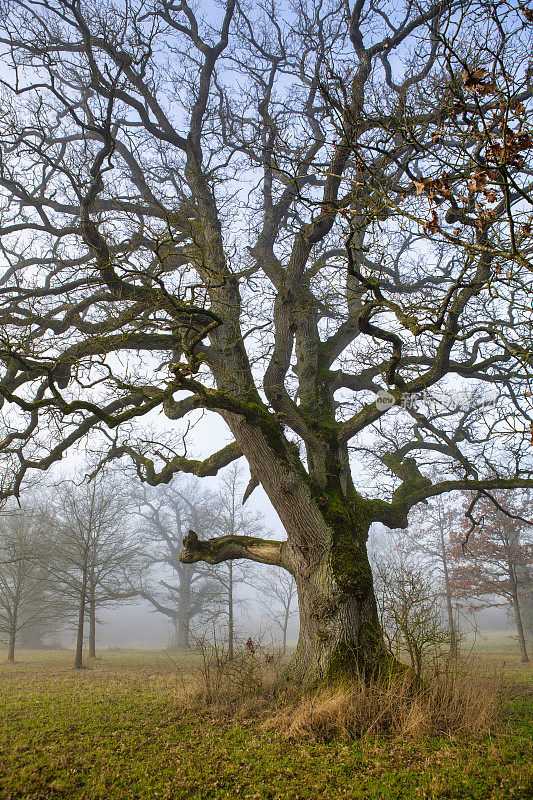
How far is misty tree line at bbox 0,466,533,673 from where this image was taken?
20.3ft

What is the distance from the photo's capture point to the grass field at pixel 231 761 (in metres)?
3.50

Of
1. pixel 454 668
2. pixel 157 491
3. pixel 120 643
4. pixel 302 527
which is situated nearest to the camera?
pixel 454 668

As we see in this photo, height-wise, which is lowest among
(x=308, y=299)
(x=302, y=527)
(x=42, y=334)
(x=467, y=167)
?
(x=302, y=527)

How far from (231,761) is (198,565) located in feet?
75.3

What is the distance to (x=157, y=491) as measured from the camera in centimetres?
2986

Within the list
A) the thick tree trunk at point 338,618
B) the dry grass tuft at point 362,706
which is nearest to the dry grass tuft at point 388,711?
the dry grass tuft at point 362,706

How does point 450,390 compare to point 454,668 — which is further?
point 450,390

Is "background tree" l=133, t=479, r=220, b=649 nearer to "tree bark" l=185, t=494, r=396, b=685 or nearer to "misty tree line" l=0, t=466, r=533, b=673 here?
"misty tree line" l=0, t=466, r=533, b=673

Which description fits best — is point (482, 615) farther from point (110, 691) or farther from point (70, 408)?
point (70, 408)

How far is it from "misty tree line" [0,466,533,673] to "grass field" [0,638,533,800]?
4.12ft

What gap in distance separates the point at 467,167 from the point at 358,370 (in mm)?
6472

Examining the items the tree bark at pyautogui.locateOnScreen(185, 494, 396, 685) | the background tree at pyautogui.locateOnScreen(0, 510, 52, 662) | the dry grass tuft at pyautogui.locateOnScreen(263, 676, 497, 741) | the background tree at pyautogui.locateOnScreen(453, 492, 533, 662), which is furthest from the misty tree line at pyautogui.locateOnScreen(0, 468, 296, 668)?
the background tree at pyautogui.locateOnScreen(453, 492, 533, 662)

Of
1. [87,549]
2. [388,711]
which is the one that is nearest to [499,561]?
[388,711]

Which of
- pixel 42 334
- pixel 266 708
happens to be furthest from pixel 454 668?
pixel 42 334
